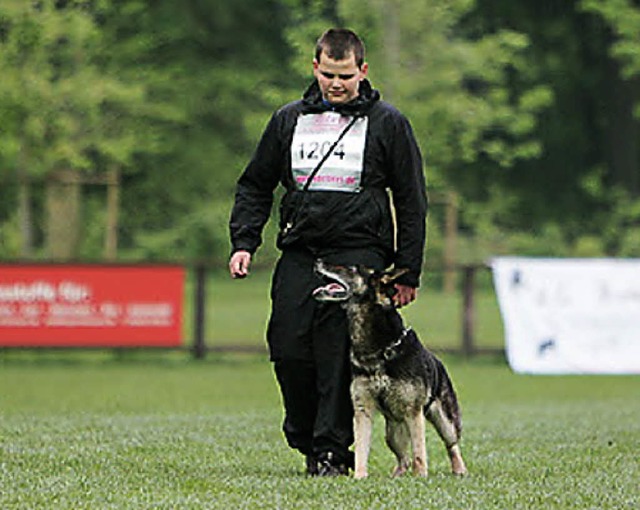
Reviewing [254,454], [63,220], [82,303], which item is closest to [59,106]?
[63,220]

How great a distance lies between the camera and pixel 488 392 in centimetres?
1855

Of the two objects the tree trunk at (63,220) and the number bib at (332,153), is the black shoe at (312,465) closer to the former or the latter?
the number bib at (332,153)

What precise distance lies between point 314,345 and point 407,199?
0.83m

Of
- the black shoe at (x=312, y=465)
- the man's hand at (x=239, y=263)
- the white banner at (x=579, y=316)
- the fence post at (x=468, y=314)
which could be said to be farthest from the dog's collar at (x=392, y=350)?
the fence post at (x=468, y=314)

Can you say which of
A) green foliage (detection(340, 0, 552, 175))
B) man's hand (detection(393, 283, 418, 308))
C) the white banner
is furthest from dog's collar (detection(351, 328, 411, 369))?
green foliage (detection(340, 0, 552, 175))

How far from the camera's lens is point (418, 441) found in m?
8.16

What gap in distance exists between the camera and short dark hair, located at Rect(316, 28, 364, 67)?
26.1ft

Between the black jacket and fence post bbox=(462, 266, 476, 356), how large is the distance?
1439 centimetres

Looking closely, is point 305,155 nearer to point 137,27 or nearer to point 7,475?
point 7,475

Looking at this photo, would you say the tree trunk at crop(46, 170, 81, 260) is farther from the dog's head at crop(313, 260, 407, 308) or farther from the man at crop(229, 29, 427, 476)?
the dog's head at crop(313, 260, 407, 308)

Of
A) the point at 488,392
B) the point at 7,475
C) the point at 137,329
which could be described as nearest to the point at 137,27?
the point at 137,329

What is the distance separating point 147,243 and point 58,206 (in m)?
5.30

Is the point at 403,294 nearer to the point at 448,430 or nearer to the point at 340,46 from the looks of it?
the point at 448,430

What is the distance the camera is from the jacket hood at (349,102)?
26.7ft
